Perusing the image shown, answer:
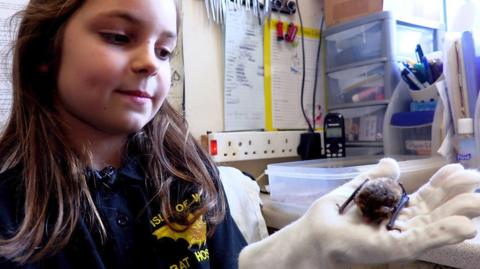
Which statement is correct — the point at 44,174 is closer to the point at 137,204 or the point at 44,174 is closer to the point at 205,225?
the point at 137,204

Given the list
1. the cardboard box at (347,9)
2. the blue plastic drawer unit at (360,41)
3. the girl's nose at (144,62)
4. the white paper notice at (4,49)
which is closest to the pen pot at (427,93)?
the blue plastic drawer unit at (360,41)

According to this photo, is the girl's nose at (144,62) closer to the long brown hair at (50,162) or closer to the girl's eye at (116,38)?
the girl's eye at (116,38)

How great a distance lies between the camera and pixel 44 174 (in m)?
0.61

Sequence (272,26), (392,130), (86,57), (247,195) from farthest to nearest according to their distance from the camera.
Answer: (272,26) < (392,130) < (247,195) < (86,57)

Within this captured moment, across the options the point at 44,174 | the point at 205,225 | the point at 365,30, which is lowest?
the point at 205,225

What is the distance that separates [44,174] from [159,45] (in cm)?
28

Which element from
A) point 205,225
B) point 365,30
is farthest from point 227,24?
point 205,225

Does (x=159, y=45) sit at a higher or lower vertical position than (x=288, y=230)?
higher

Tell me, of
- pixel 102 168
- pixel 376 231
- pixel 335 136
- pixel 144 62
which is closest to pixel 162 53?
pixel 144 62

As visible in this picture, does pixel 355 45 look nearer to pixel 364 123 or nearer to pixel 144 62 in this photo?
pixel 364 123

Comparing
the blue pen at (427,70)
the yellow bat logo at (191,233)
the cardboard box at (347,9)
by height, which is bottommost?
the yellow bat logo at (191,233)

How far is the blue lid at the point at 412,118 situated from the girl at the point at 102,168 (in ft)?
2.37

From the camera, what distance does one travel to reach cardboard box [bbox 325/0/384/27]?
Result: 1298 mm

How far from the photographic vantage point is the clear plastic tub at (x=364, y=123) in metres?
1.29
